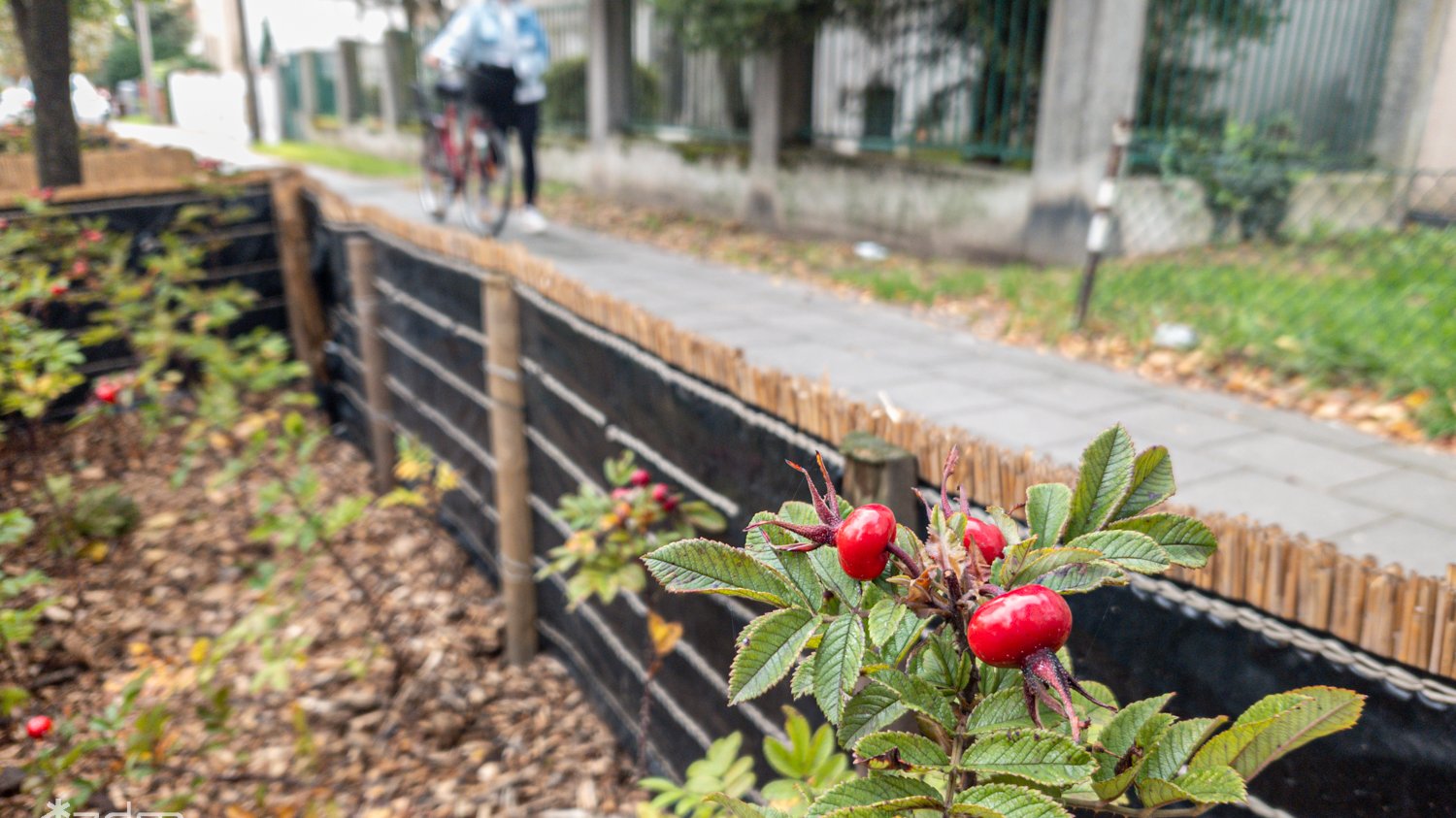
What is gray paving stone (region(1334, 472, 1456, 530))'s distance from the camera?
355cm

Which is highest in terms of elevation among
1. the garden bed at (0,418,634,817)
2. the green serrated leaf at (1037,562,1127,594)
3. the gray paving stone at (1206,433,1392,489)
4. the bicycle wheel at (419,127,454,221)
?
the green serrated leaf at (1037,562,1127,594)

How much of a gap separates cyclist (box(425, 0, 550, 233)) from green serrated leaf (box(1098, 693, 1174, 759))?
27.8 feet

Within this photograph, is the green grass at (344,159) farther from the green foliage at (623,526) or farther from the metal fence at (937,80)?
the green foliage at (623,526)

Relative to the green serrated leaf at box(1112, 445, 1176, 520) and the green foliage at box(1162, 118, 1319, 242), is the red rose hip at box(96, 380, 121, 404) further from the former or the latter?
the green foliage at box(1162, 118, 1319, 242)

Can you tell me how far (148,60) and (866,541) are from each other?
769 centimetres

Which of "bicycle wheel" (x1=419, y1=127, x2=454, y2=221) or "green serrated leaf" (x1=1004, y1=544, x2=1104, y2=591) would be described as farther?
"bicycle wheel" (x1=419, y1=127, x2=454, y2=221)

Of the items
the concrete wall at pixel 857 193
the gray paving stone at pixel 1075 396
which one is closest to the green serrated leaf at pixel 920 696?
the gray paving stone at pixel 1075 396

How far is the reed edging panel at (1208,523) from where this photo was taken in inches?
44.3

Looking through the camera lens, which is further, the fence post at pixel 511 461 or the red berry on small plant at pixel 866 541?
the fence post at pixel 511 461

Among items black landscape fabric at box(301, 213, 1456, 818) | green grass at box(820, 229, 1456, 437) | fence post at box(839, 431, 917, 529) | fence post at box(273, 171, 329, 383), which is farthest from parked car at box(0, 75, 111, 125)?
fence post at box(839, 431, 917, 529)

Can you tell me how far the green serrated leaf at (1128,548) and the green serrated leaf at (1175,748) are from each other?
0.57ft

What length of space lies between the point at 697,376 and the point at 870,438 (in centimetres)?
75

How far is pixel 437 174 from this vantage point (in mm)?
10102

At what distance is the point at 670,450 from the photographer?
8.62 ft
